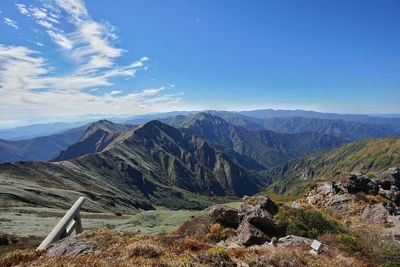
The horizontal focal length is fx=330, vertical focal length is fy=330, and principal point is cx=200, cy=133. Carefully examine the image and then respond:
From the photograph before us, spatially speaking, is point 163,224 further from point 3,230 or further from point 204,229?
point 3,230

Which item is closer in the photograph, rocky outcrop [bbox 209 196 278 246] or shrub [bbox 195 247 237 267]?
shrub [bbox 195 247 237 267]

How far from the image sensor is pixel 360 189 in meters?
41.7

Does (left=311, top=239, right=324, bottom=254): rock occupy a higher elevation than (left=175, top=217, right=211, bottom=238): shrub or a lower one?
higher

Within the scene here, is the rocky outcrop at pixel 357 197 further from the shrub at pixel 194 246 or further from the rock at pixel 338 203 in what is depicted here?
the shrub at pixel 194 246

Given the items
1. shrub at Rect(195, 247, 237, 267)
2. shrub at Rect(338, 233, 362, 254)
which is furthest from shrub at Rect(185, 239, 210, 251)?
shrub at Rect(338, 233, 362, 254)

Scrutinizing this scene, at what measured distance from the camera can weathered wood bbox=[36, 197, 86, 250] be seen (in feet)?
47.2

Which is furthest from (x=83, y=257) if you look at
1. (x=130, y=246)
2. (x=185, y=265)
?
(x=185, y=265)

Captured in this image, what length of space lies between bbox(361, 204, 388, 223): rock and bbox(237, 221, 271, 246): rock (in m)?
17.2

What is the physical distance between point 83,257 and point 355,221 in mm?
27832

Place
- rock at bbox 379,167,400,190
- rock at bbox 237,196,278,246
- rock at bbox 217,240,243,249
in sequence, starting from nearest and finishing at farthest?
rock at bbox 217,240,243,249 → rock at bbox 237,196,278,246 → rock at bbox 379,167,400,190

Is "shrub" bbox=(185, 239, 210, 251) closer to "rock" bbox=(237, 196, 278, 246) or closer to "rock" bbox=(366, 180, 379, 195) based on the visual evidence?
"rock" bbox=(237, 196, 278, 246)

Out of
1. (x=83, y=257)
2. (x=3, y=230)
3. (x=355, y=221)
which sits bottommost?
(x=3, y=230)

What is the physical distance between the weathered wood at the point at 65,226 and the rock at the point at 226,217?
9.03m

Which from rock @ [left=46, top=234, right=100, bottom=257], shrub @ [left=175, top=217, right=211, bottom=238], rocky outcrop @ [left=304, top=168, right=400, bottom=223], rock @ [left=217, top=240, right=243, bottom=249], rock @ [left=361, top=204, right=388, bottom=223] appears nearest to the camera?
rock @ [left=46, top=234, right=100, bottom=257]
